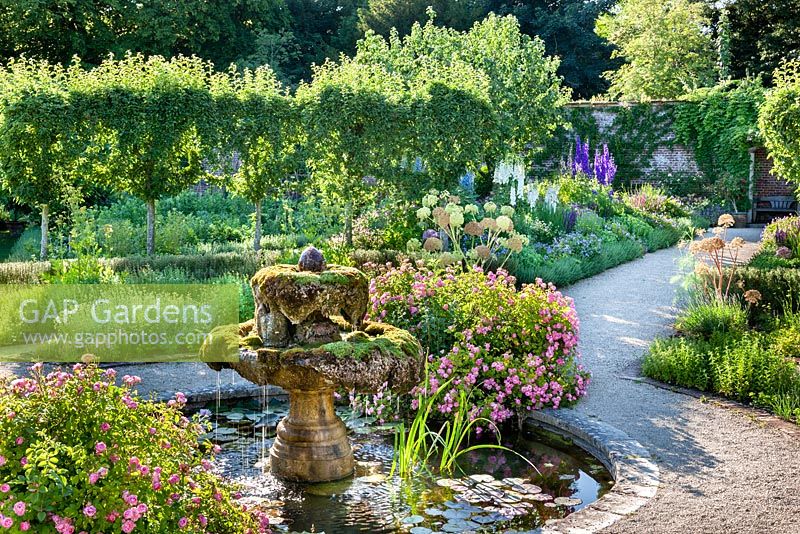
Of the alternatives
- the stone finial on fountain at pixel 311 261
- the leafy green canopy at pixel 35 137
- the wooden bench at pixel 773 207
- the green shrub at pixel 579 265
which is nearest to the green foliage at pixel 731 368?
the stone finial on fountain at pixel 311 261

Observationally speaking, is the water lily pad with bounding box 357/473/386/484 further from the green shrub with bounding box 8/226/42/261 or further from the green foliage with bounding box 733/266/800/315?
the green shrub with bounding box 8/226/42/261

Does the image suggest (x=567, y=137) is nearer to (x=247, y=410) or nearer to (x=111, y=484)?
(x=247, y=410)

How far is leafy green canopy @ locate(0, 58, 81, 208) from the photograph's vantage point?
1072 centimetres

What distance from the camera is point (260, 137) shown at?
12969 millimetres

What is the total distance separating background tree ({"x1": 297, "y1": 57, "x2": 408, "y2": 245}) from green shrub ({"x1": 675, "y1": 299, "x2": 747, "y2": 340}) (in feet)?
19.0

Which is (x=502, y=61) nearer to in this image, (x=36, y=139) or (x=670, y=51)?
(x=36, y=139)

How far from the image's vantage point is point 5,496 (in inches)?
105

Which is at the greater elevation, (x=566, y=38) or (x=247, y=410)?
(x=566, y=38)

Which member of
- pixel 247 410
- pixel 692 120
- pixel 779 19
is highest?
pixel 779 19

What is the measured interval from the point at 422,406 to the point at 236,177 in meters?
8.01

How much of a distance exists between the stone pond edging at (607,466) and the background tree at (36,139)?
7.31 metres

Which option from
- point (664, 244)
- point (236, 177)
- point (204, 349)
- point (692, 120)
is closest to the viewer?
point (204, 349)

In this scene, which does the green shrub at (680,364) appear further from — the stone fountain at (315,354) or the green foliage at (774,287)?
the stone fountain at (315,354)

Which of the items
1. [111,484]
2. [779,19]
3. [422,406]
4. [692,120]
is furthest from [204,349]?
[779,19]
